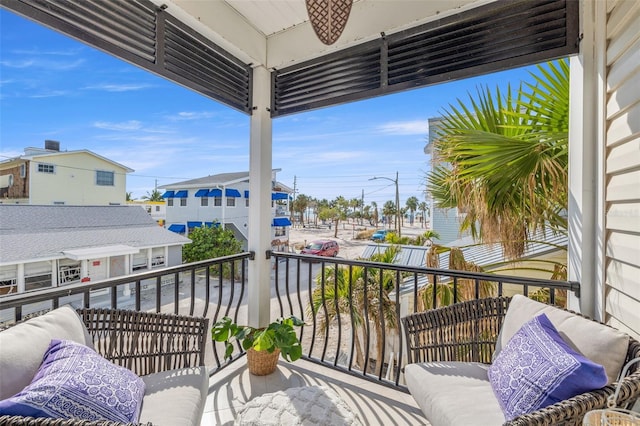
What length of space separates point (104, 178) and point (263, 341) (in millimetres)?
1992

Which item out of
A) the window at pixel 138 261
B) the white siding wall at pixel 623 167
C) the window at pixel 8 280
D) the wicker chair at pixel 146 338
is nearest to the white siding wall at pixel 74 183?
the window at pixel 8 280

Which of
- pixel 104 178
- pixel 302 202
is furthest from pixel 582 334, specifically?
pixel 302 202

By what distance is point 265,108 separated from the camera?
8.93 feet

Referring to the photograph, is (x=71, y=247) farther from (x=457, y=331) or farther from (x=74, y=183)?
(x=457, y=331)

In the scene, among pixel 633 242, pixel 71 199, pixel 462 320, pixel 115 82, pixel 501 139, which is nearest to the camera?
pixel 633 242

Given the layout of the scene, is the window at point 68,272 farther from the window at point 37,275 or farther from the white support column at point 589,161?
the white support column at point 589,161

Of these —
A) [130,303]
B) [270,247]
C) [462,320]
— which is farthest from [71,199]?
[462,320]

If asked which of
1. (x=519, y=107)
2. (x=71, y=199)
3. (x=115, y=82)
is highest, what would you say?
(x=115, y=82)

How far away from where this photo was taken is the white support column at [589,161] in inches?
61.4

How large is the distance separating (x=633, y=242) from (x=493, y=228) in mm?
991

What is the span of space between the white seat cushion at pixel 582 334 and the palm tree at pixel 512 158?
90 centimetres

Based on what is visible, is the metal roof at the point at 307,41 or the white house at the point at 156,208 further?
the white house at the point at 156,208

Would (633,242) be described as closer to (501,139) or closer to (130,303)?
(501,139)

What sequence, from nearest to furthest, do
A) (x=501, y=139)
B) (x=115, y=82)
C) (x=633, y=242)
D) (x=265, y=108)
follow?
(x=633, y=242)
(x=501, y=139)
(x=265, y=108)
(x=115, y=82)
